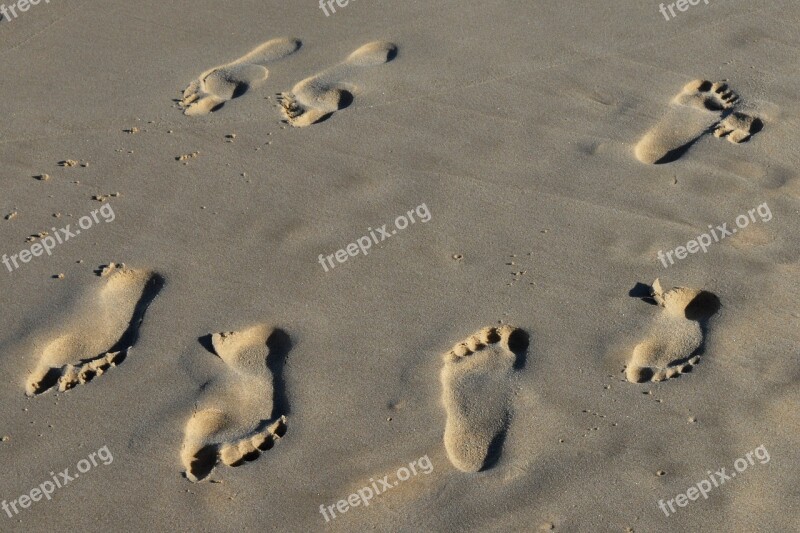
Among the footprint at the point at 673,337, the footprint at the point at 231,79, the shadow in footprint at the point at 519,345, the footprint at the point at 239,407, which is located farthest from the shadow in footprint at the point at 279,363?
the footprint at the point at 231,79

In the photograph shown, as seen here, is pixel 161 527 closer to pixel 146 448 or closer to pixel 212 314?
pixel 146 448

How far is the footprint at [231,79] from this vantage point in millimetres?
5023

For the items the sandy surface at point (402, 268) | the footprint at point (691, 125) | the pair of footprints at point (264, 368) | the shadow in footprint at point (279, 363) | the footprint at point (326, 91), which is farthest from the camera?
the footprint at point (326, 91)

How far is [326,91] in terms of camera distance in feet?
16.5

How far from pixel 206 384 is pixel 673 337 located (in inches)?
83.5

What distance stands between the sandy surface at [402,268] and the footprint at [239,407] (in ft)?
0.04

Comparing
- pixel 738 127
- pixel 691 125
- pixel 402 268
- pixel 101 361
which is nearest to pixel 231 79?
pixel 402 268

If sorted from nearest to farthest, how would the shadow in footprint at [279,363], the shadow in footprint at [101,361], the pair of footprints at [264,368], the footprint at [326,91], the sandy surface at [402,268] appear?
the sandy surface at [402,268] < the pair of footprints at [264,368] < the shadow in footprint at [279,363] < the shadow in footprint at [101,361] < the footprint at [326,91]

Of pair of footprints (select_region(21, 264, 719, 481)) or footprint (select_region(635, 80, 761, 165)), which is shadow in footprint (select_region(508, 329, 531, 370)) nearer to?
pair of footprints (select_region(21, 264, 719, 481))

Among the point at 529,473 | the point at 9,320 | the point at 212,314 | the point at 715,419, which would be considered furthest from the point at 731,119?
the point at 9,320

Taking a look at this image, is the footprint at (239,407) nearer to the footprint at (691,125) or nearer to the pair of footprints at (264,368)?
the pair of footprints at (264,368)

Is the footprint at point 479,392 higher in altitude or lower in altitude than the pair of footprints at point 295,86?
lower

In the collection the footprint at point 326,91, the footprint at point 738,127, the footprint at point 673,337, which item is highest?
the footprint at point 326,91

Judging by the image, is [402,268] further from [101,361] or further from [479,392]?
[101,361]
